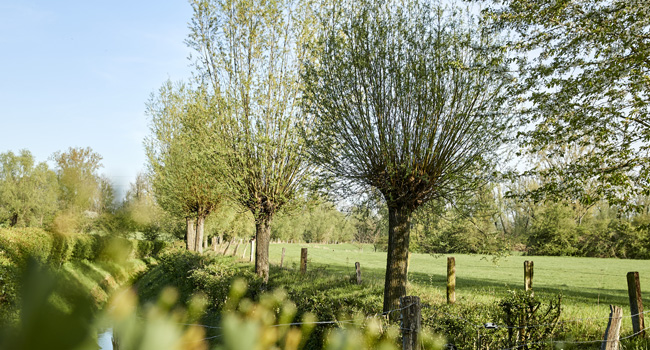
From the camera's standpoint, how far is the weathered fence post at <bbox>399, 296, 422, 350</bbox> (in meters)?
5.31

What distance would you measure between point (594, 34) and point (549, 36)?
1014mm

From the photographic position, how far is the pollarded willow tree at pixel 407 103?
862cm

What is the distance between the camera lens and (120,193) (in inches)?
30.0

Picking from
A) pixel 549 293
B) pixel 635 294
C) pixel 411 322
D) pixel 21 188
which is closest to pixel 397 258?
pixel 411 322

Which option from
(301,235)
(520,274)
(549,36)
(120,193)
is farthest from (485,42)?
(301,235)

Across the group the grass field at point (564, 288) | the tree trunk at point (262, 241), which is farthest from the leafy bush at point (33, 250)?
the tree trunk at point (262, 241)

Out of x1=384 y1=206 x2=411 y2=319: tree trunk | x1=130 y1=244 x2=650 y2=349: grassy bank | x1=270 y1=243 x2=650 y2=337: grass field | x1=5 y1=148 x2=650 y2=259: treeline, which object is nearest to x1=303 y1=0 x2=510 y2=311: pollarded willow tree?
x1=384 y1=206 x2=411 y2=319: tree trunk

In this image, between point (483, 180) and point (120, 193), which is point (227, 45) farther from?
point (120, 193)

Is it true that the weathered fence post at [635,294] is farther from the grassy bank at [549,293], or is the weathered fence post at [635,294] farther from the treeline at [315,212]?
the treeline at [315,212]

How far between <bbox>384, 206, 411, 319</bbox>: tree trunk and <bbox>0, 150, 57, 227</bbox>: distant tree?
43815 millimetres

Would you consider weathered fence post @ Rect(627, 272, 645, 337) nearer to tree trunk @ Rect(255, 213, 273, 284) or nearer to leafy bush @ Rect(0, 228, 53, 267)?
tree trunk @ Rect(255, 213, 273, 284)

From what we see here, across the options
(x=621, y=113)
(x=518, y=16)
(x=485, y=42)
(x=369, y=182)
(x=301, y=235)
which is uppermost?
(x=518, y=16)

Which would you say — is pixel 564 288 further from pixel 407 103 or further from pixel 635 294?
pixel 407 103

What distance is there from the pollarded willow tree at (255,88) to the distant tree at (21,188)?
124ft
